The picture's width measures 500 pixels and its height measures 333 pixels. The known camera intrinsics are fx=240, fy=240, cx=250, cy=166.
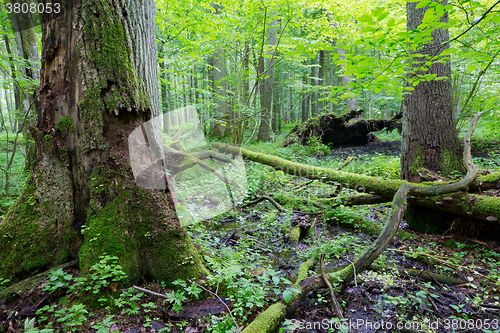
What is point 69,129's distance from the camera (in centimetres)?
230

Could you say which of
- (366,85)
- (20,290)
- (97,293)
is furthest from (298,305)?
(366,85)

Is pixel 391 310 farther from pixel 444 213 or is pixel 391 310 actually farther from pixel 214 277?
pixel 444 213

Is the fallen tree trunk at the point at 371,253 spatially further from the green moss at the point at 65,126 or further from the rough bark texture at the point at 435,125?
the green moss at the point at 65,126

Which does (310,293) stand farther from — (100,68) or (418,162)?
(418,162)

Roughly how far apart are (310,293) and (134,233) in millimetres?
1945

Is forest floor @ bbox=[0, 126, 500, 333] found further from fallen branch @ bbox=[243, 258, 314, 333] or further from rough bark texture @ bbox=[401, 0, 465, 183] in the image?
rough bark texture @ bbox=[401, 0, 465, 183]

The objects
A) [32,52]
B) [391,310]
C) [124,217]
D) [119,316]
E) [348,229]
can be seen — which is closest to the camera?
[119,316]

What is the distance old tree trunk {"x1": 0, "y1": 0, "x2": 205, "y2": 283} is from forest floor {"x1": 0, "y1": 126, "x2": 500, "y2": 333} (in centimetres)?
29

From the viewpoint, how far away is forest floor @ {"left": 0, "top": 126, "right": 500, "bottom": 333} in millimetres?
1895

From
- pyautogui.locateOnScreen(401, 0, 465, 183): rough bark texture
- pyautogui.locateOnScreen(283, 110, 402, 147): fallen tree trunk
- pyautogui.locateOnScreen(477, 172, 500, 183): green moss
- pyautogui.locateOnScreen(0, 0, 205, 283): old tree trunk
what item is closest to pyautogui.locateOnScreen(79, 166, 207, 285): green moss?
pyautogui.locateOnScreen(0, 0, 205, 283): old tree trunk

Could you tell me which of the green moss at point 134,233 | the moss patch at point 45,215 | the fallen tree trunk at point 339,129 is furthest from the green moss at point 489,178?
the fallen tree trunk at point 339,129

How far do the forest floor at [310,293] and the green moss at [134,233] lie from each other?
0.17 m

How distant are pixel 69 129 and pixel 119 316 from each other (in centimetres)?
174

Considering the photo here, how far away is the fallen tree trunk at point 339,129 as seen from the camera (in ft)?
34.1
